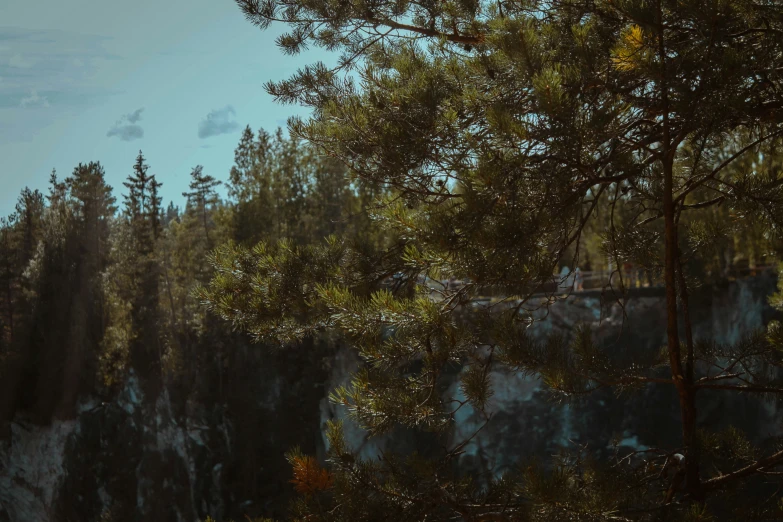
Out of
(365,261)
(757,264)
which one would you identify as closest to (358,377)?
(365,261)

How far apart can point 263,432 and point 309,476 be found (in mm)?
13239

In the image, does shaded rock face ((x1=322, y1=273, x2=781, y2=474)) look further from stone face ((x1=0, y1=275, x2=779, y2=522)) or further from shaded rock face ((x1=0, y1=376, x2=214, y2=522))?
shaded rock face ((x1=0, y1=376, x2=214, y2=522))

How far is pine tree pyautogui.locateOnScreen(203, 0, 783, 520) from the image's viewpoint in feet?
9.02

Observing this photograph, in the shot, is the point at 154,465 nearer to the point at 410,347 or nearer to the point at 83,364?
the point at 83,364

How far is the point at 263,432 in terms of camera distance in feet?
51.1

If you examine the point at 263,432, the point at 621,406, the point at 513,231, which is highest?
the point at 513,231

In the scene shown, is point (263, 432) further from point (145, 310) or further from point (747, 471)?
point (747, 471)

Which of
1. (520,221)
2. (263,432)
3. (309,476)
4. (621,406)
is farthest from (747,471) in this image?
(263,432)

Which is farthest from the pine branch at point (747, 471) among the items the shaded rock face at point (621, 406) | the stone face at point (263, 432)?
the stone face at point (263, 432)

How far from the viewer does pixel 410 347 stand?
3053 mm

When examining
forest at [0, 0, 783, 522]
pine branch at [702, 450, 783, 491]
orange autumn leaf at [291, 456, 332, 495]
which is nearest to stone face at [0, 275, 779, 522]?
forest at [0, 0, 783, 522]

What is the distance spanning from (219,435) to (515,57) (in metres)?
14.5

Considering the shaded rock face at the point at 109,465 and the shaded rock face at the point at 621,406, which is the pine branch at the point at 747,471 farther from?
the shaded rock face at the point at 109,465

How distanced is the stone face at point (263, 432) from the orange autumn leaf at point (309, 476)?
30.1 ft
